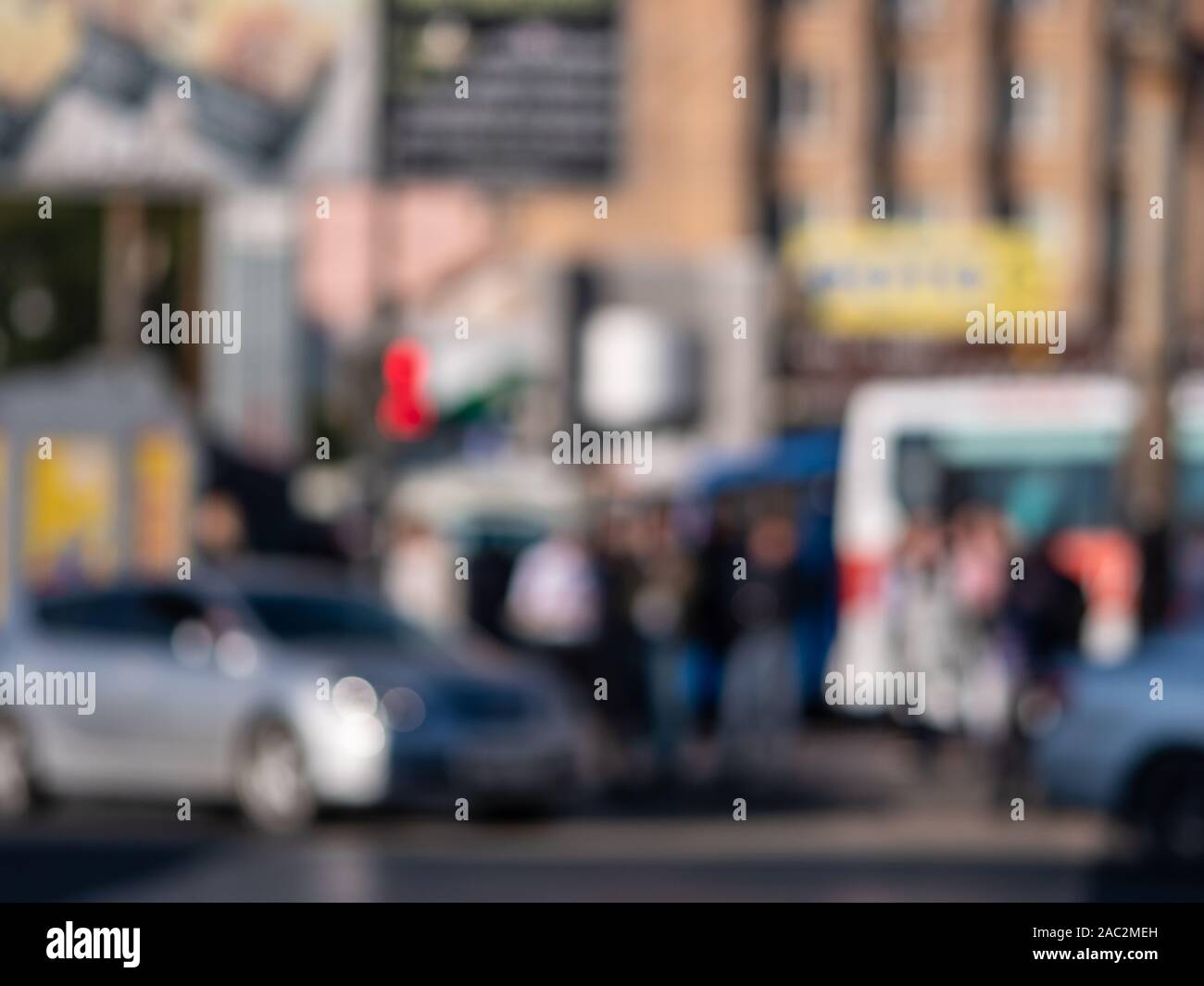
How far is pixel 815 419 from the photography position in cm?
3584

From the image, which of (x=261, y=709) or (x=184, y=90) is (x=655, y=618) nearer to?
(x=261, y=709)

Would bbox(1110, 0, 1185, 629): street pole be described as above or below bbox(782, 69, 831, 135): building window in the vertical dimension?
below

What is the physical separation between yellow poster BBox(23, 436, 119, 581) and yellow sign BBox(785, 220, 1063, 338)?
2694 cm

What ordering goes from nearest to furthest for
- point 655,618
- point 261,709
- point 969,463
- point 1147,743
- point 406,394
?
point 1147,743 < point 261,709 < point 655,618 < point 406,394 < point 969,463

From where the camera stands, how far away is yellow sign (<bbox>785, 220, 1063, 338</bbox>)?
48.7m

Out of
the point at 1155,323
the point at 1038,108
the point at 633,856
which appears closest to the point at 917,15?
the point at 1038,108

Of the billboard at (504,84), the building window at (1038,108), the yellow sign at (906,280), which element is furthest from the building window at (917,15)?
the billboard at (504,84)

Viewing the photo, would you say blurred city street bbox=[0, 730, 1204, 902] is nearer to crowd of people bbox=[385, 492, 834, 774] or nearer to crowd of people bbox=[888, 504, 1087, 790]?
crowd of people bbox=[385, 492, 834, 774]

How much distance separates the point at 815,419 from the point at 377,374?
12664mm

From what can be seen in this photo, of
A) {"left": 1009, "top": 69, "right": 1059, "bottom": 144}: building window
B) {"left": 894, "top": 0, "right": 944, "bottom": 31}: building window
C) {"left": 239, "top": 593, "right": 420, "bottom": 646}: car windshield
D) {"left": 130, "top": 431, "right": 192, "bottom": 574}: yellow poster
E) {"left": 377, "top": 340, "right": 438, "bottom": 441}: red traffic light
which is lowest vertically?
{"left": 239, "top": 593, "right": 420, "bottom": 646}: car windshield

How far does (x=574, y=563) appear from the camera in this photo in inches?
778

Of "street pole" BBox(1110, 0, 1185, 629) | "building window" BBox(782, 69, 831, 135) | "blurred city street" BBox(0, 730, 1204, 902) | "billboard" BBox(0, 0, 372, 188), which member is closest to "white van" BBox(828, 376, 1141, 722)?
"billboard" BBox(0, 0, 372, 188)

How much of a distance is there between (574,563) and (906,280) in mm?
30052

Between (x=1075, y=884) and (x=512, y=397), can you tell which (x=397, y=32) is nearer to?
(x=1075, y=884)
